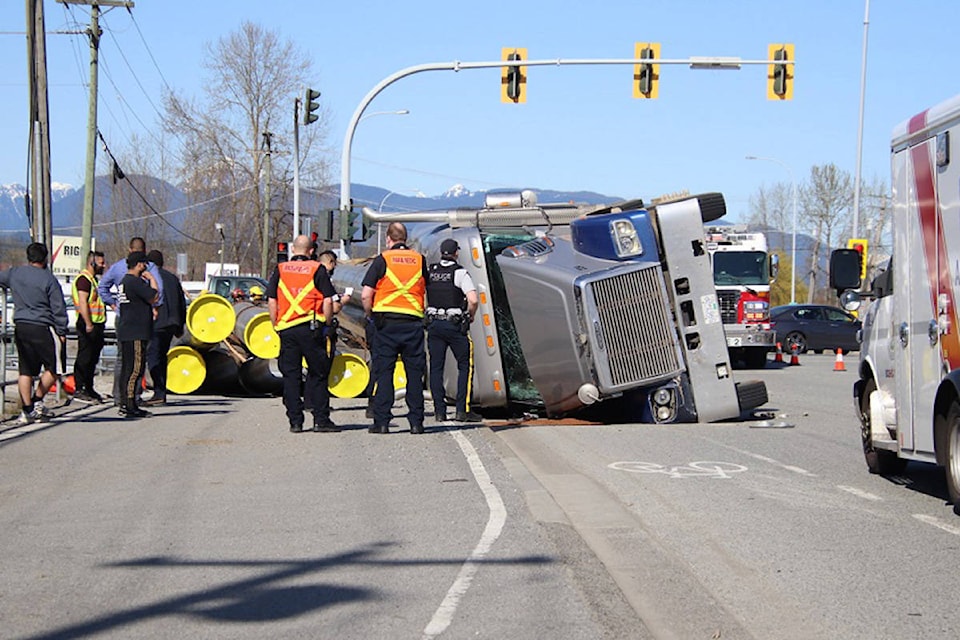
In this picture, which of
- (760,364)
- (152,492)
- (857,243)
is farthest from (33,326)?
(857,243)

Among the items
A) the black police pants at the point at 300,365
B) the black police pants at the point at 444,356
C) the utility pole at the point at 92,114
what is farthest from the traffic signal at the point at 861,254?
the utility pole at the point at 92,114

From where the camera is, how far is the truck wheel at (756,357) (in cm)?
2884

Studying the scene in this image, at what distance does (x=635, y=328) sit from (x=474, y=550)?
6.52 m

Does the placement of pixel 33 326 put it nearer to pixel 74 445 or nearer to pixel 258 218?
pixel 74 445

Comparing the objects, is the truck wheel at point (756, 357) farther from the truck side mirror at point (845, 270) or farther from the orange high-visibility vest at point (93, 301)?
the truck side mirror at point (845, 270)

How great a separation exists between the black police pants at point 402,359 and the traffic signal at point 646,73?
12229mm

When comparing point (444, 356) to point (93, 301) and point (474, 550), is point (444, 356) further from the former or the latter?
point (474, 550)

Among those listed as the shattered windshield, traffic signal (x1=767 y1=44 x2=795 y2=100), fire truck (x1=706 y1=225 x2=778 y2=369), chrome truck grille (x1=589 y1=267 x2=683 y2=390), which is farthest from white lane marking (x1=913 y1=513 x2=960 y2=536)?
the shattered windshield

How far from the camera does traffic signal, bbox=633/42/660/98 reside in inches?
917

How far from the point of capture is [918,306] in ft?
28.2

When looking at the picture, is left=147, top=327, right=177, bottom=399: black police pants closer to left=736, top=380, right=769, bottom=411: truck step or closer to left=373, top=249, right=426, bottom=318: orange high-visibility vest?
left=373, top=249, right=426, bottom=318: orange high-visibility vest

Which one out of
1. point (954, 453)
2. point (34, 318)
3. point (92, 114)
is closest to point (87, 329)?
point (34, 318)

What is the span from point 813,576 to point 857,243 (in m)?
25.8

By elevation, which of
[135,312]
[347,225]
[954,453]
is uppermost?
[347,225]
